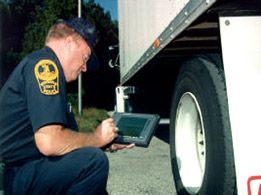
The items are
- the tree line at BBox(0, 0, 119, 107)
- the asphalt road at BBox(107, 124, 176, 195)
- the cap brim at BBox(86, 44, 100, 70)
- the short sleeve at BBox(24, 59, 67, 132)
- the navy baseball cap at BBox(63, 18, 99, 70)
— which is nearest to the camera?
the short sleeve at BBox(24, 59, 67, 132)

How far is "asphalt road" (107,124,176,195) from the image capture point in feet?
11.2

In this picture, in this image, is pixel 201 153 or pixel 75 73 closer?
pixel 75 73

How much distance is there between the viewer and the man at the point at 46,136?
1.68 metres

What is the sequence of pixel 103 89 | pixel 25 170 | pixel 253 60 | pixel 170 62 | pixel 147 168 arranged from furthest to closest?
pixel 103 89
pixel 147 168
pixel 170 62
pixel 25 170
pixel 253 60

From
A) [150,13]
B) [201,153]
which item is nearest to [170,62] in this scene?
[150,13]

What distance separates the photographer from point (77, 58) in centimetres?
206

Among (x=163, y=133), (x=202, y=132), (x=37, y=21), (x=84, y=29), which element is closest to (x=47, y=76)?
(x=84, y=29)

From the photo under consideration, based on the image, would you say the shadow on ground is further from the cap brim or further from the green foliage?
the green foliage

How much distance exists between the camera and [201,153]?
2.73 meters

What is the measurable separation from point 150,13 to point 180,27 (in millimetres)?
1041

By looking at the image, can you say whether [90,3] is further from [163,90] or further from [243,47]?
[243,47]

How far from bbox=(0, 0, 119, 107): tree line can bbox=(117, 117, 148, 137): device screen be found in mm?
12428

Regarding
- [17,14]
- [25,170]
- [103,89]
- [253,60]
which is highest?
[17,14]

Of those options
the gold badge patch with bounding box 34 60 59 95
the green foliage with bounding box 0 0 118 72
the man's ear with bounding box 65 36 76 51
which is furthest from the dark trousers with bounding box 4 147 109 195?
the green foliage with bounding box 0 0 118 72
